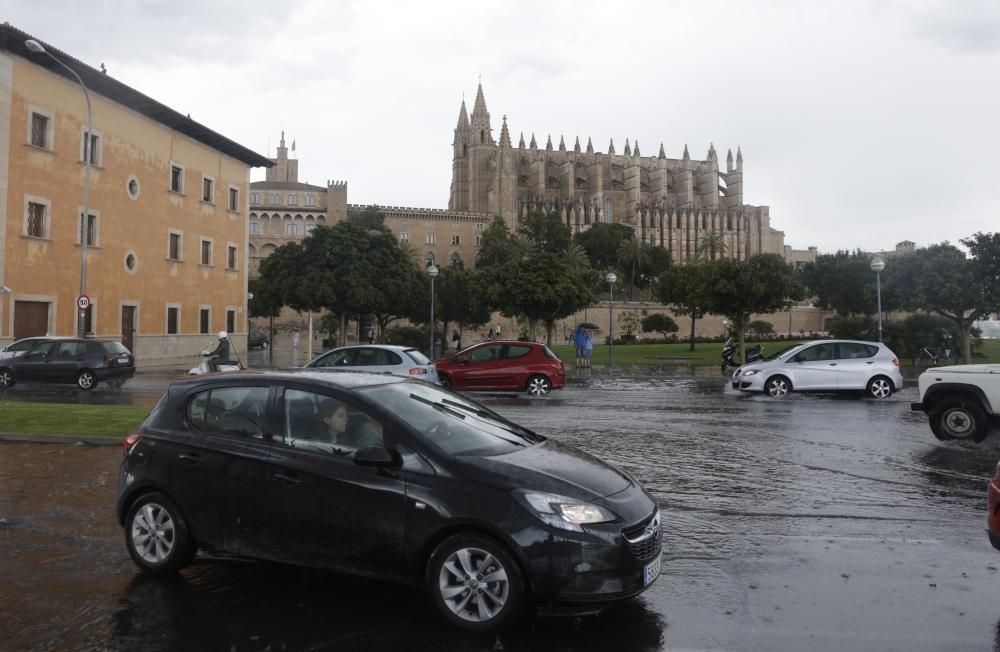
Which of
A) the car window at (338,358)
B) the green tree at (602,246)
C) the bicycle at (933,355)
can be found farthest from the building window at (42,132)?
the green tree at (602,246)

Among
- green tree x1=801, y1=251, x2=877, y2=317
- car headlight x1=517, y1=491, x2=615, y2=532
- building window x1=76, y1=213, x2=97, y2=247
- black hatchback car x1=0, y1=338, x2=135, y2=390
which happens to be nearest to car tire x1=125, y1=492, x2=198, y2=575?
car headlight x1=517, y1=491, x2=615, y2=532

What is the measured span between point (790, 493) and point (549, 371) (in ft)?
39.1

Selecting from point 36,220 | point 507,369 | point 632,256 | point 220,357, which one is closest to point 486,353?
point 507,369

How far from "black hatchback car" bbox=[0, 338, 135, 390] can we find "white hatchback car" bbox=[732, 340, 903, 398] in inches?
660

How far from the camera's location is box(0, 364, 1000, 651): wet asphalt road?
4.18m

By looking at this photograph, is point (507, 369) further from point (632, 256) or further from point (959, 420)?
point (632, 256)

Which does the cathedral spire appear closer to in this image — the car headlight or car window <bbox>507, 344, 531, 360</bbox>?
car window <bbox>507, 344, 531, 360</bbox>

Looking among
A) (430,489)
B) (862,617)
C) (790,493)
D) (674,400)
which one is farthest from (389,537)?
(674,400)

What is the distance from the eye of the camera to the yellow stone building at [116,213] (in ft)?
90.5

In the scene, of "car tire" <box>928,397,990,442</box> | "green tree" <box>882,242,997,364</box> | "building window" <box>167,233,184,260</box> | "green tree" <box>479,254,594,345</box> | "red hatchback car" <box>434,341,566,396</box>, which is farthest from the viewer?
"building window" <box>167,233,184,260</box>

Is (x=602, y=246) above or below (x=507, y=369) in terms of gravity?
above

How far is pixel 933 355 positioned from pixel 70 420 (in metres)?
30.4

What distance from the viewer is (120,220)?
108 ft

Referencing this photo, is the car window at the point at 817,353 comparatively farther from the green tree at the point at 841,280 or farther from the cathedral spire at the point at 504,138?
the cathedral spire at the point at 504,138
